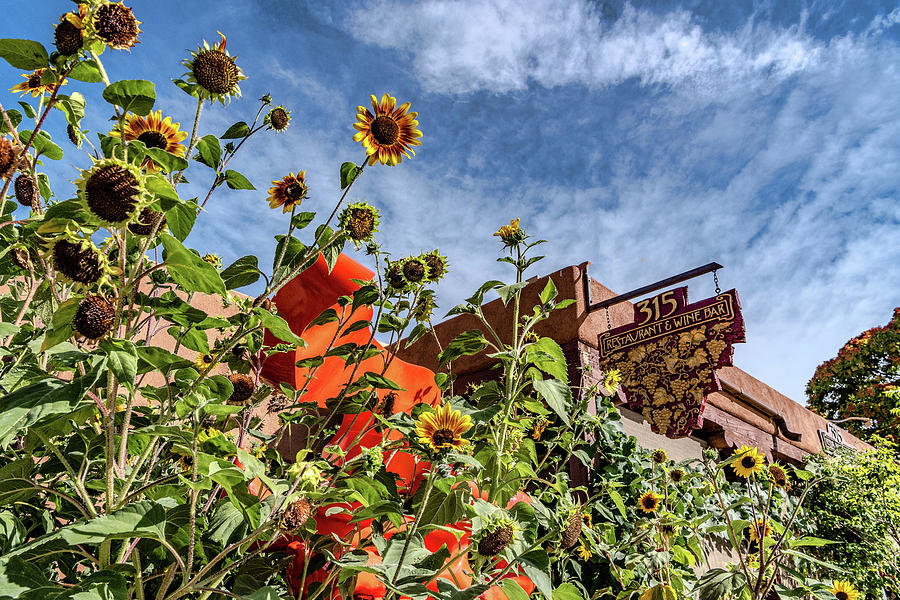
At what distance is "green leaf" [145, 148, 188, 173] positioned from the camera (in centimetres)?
77

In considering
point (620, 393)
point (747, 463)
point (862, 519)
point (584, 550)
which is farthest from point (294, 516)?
point (862, 519)

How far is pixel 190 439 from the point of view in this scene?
752 millimetres

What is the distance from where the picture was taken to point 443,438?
3.34 ft

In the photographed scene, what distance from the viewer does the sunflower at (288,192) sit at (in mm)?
1317

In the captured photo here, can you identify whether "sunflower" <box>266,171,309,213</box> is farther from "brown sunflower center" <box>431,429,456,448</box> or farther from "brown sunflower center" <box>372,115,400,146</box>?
"brown sunflower center" <box>431,429,456,448</box>

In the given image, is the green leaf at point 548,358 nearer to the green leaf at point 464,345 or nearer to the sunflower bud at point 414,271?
the green leaf at point 464,345

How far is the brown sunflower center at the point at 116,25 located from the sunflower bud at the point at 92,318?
1.44 ft

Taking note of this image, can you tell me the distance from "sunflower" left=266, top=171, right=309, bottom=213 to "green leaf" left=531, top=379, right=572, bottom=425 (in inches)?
27.7

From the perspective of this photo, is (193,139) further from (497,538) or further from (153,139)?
(497,538)

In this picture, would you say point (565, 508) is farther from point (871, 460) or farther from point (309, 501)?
Answer: point (871, 460)

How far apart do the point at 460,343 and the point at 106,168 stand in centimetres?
84

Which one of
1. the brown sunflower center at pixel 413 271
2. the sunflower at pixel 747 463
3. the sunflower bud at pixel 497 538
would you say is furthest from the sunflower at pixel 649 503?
the brown sunflower center at pixel 413 271

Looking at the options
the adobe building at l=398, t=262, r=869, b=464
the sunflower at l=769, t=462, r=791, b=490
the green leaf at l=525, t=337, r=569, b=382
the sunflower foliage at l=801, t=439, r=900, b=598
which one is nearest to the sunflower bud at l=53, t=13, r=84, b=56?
the green leaf at l=525, t=337, r=569, b=382

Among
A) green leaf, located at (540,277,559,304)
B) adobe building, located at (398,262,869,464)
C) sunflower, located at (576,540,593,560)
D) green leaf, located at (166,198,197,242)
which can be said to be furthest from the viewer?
adobe building, located at (398,262,869,464)
